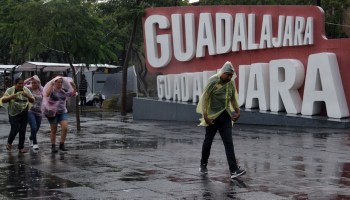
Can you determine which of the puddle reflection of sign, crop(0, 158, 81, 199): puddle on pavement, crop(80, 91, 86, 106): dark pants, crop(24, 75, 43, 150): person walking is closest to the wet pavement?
crop(0, 158, 81, 199): puddle on pavement

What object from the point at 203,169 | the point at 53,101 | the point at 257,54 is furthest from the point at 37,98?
the point at 257,54

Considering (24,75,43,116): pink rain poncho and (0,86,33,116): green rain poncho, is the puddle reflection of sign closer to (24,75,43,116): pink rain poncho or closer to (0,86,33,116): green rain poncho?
(24,75,43,116): pink rain poncho

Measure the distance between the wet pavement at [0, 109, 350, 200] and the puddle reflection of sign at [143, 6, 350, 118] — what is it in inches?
86.3

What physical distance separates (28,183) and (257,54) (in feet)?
42.5

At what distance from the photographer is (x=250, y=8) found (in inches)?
832

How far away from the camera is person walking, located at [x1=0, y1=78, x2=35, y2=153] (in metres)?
13.3

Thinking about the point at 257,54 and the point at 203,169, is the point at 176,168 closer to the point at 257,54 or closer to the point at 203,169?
the point at 203,169

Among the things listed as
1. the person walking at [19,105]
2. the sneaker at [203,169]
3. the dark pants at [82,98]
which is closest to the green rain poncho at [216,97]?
the sneaker at [203,169]

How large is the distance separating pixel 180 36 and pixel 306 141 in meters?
9.24

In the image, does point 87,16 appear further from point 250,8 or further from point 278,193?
point 278,193

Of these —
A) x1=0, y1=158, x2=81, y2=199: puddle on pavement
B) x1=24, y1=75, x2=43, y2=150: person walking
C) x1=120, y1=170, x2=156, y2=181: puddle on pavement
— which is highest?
x1=24, y1=75, x2=43, y2=150: person walking

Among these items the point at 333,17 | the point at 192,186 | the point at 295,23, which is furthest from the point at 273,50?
the point at 333,17

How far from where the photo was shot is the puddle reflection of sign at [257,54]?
1881 centimetres

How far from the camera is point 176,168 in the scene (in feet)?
34.8
